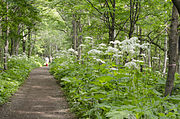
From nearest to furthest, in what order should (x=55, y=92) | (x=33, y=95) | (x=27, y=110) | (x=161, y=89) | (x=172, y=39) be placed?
1. (x=172, y=39)
2. (x=161, y=89)
3. (x=27, y=110)
4. (x=33, y=95)
5. (x=55, y=92)

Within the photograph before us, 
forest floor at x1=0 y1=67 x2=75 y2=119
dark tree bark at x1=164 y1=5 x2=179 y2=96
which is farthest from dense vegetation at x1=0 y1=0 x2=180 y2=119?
forest floor at x1=0 y1=67 x2=75 y2=119

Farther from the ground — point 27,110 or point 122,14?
point 122,14

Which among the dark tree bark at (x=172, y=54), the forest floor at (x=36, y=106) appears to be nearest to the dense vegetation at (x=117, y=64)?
the dark tree bark at (x=172, y=54)

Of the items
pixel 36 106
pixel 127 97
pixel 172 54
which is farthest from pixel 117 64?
pixel 36 106

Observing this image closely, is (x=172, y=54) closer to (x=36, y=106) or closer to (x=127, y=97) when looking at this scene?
(x=127, y=97)

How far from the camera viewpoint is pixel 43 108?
6113 millimetres

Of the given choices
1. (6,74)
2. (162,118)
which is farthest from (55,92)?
(162,118)

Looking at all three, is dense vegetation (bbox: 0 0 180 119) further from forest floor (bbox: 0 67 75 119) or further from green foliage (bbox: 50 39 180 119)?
forest floor (bbox: 0 67 75 119)

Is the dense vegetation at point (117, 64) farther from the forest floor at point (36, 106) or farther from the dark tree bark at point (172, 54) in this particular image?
the forest floor at point (36, 106)

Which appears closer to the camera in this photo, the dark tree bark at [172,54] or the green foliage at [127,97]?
the green foliage at [127,97]

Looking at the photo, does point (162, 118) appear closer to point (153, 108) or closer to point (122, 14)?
point (153, 108)

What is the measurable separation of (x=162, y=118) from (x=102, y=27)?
7474 mm

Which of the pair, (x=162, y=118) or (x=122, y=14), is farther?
(x=122, y=14)

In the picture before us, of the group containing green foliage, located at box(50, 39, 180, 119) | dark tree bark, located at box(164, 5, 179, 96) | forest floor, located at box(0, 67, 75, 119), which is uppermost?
dark tree bark, located at box(164, 5, 179, 96)
